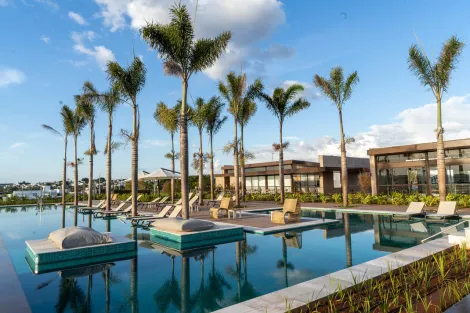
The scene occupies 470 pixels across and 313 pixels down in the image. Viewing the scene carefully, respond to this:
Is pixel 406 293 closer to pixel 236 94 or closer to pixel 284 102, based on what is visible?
pixel 236 94

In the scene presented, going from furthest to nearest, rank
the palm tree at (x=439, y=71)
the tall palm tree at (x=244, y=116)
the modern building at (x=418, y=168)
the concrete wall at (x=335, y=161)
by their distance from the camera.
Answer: the concrete wall at (x=335, y=161) → the modern building at (x=418, y=168) → the tall palm tree at (x=244, y=116) → the palm tree at (x=439, y=71)

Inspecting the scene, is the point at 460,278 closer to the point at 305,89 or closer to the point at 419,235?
the point at 419,235

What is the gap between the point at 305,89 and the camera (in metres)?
22.0

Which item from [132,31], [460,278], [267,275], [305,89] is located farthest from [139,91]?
[460,278]

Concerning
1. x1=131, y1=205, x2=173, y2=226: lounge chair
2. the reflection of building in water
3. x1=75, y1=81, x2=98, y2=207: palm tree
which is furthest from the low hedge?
x1=75, y1=81, x2=98, y2=207: palm tree

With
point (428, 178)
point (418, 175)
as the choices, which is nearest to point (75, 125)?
point (418, 175)

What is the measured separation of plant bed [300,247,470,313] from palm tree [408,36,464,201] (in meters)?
11.8

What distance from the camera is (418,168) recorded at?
2459 cm

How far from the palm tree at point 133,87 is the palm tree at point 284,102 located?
8.65 metres

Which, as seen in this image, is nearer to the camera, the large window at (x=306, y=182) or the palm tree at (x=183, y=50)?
the palm tree at (x=183, y=50)

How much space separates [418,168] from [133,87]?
21537 millimetres

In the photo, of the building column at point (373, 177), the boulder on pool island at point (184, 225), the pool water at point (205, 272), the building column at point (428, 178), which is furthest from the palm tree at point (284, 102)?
the boulder on pool island at point (184, 225)

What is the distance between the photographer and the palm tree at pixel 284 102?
2173cm

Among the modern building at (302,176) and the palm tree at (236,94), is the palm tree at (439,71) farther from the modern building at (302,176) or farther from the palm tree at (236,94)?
the modern building at (302,176)
